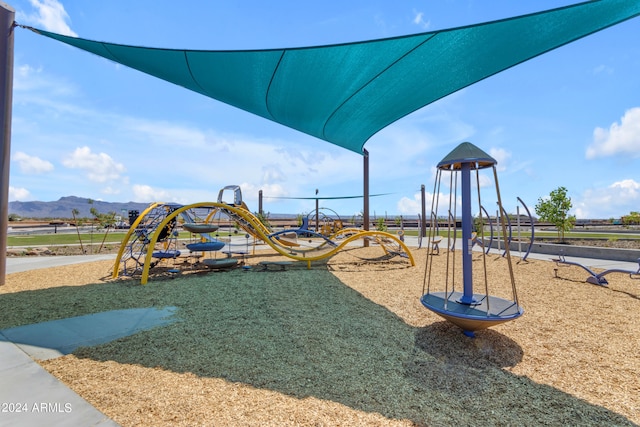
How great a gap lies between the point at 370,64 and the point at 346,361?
435 centimetres

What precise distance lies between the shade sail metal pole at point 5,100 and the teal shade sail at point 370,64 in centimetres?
169

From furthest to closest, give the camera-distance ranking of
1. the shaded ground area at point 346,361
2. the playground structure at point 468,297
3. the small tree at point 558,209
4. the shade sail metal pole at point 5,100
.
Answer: the small tree at point 558,209, the shade sail metal pole at point 5,100, the playground structure at point 468,297, the shaded ground area at point 346,361

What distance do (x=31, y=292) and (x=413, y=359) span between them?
24.6 feet

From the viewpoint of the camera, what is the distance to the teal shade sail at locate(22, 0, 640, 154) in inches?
151

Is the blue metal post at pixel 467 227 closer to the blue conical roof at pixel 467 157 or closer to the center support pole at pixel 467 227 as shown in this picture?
the center support pole at pixel 467 227

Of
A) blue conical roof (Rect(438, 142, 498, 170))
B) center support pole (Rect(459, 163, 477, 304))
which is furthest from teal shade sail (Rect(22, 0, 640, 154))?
center support pole (Rect(459, 163, 477, 304))

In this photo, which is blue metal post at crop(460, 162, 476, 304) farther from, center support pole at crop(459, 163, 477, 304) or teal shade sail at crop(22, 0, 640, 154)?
teal shade sail at crop(22, 0, 640, 154)

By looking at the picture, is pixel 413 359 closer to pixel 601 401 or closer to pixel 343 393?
pixel 343 393

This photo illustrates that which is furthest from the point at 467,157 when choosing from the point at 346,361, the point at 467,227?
the point at 346,361

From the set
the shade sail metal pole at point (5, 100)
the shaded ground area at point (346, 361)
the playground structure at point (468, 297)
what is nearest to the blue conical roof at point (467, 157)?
the playground structure at point (468, 297)

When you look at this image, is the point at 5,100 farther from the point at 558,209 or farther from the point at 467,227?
the point at 558,209

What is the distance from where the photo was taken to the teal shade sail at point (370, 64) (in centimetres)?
383

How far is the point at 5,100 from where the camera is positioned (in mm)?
6734

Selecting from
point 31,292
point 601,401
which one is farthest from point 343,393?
point 31,292
